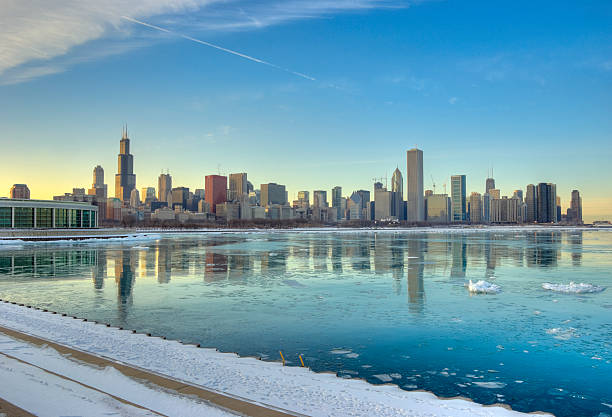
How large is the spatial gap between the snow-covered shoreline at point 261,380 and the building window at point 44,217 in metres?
113

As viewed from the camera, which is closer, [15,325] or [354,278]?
[15,325]

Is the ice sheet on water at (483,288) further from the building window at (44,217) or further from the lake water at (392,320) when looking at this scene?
the building window at (44,217)

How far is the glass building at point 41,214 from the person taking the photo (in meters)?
104

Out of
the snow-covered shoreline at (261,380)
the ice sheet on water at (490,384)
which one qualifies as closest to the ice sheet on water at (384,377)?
the snow-covered shoreline at (261,380)

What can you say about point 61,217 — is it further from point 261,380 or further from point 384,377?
point 384,377

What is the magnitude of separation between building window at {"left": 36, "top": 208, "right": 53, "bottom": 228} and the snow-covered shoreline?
113 metres

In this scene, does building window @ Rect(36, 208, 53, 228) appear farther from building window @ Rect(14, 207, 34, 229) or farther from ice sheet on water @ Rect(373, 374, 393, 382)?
ice sheet on water @ Rect(373, 374, 393, 382)

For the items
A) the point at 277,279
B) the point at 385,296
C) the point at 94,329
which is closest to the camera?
the point at 94,329

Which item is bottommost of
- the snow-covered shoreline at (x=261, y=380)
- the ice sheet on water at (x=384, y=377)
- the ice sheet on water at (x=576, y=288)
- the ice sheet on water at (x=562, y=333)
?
the ice sheet on water at (x=576, y=288)

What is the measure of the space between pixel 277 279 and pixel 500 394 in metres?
19.2

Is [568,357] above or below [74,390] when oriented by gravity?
below

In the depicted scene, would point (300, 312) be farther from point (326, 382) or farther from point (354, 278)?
point (354, 278)

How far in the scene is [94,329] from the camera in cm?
1309

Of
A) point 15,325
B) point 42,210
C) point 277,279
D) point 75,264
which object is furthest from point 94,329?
point 42,210
